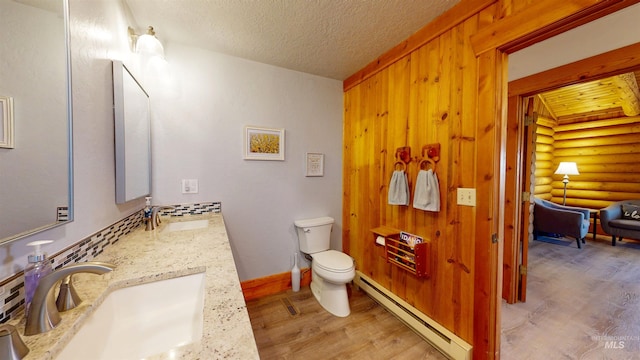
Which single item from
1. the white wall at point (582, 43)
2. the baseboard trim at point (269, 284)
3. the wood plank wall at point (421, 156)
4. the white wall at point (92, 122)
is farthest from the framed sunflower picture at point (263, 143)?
the white wall at point (582, 43)

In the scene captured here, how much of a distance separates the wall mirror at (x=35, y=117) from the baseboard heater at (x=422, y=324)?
216 centimetres

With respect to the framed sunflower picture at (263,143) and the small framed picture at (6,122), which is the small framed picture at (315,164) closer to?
the framed sunflower picture at (263,143)

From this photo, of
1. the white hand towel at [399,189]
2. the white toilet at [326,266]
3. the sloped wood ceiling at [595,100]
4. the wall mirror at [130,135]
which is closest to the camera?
the wall mirror at [130,135]

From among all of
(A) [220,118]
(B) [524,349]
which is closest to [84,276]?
(A) [220,118]

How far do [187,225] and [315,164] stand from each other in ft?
4.55

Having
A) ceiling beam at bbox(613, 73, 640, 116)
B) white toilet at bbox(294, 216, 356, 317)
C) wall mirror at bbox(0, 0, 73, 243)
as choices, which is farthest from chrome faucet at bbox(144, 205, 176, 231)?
ceiling beam at bbox(613, 73, 640, 116)

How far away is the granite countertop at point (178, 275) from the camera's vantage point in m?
0.51

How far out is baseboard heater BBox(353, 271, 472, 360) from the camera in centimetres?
145

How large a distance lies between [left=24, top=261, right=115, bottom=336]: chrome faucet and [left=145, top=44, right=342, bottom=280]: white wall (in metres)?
1.45

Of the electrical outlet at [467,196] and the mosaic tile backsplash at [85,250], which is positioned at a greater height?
the electrical outlet at [467,196]

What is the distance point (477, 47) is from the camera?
53.6 inches

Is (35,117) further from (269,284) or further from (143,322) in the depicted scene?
(269,284)

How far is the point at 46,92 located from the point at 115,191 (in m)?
0.68

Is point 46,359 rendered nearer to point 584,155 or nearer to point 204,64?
point 204,64
